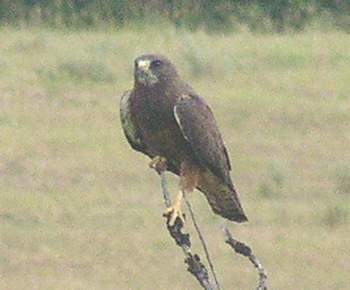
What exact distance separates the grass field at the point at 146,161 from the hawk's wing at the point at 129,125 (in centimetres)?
548

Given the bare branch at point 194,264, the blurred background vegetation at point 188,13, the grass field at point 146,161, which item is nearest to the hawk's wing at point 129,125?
the bare branch at point 194,264

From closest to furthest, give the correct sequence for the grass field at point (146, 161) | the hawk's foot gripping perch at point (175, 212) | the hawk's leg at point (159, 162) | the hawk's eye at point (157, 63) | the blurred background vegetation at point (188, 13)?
the hawk's foot gripping perch at point (175, 212) → the hawk's eye at point (157, 63) → the hawk's leg at point (159, 162) → the grass field at point (146, 161) → the blurred background vegetation at point (188, 13)

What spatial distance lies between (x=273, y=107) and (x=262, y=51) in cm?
382

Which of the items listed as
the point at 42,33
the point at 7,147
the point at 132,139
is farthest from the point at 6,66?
the point at 132,139

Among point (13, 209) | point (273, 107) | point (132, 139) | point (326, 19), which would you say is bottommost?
point (326, 19)

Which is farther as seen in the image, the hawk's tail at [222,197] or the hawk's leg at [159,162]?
the hawk's leg at [159,162]

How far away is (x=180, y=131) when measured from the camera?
490 cm

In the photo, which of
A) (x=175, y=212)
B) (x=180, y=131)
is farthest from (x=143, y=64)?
(x=175, y=212)

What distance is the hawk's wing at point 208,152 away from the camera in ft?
15.7

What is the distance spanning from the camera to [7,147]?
1574cm

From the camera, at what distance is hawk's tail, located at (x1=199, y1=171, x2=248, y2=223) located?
471cm

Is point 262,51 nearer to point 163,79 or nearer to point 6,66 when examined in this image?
point 6,66

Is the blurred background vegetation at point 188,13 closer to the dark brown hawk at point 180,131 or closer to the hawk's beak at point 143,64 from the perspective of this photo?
the dark brown hawk at point 180,131

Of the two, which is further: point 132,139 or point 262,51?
point 262,51
